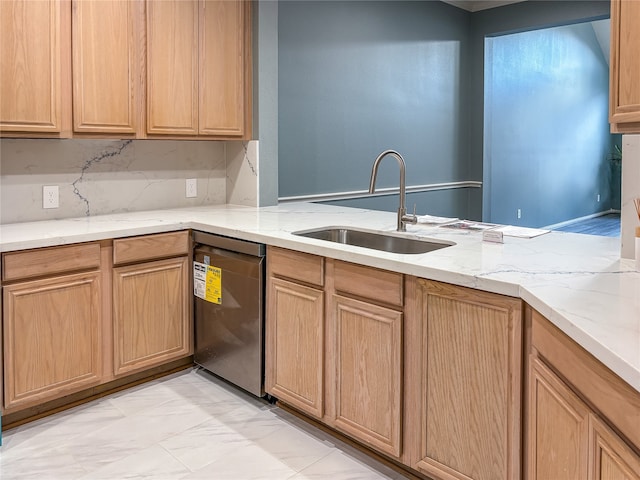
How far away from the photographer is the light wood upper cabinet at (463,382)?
1.74 meters

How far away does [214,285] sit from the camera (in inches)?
114

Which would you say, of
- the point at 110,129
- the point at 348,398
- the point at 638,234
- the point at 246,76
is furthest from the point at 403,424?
the point at 246,76

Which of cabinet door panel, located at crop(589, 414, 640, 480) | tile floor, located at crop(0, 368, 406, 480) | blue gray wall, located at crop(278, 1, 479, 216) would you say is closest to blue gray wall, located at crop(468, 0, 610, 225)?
blue gray wall, located at crop(278, 1, 479, 216)

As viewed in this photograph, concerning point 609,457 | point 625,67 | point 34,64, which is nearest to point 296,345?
point 609,457

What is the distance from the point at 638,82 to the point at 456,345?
947 mm

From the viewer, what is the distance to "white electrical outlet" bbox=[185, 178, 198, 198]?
11.8ft

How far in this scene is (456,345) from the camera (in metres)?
1.88

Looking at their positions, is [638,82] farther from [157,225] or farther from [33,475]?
[33,475]

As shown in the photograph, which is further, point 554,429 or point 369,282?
point 369,282

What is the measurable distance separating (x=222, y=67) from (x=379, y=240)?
147cm

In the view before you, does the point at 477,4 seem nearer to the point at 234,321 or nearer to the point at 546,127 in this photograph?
the point at 546,127

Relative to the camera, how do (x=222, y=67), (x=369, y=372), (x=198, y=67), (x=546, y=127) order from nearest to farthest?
(x=369, y=372) → (x=198, y=67) → (x=222, y=67) → (x=546, y=127)

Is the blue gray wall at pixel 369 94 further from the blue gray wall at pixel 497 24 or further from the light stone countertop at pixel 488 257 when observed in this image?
the light stone countertop at pixel 488 257

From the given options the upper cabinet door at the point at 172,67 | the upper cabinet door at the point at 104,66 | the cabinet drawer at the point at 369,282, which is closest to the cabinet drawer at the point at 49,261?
the upper cabinet door at the point at 104,66
